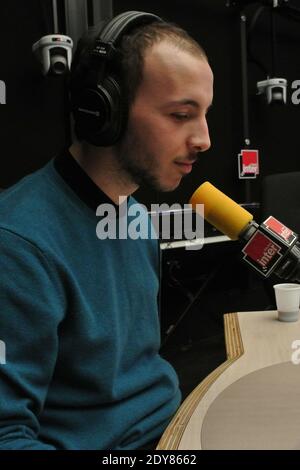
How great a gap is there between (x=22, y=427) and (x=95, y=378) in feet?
0.61

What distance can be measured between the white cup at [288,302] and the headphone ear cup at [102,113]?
0.60 m

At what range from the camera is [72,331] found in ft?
2.62

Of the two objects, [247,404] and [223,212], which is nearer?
[247,404]

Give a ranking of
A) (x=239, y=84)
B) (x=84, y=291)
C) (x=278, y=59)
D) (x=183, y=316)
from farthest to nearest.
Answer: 1. (x=278, y=59)
2. (x=239, y=84)
3. (x=183, y=316)
4. (x=84, y=291)

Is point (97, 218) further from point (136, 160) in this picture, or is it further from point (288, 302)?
point (288, 302)

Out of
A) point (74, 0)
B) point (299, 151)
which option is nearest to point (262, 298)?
point (299, 151)

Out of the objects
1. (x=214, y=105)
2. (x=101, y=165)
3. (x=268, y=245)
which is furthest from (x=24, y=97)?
(x=268, y=245)

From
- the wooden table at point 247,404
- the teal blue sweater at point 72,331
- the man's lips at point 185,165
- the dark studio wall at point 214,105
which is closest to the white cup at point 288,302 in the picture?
the wooden table at point 247,404

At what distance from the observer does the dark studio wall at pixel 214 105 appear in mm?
2371

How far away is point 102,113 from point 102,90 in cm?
4

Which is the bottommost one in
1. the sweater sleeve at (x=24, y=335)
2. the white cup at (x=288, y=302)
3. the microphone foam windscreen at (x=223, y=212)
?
the white cup at (x=288, y=302)

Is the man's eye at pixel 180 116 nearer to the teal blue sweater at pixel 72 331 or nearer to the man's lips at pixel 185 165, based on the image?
the man's lips at pixel 185 165

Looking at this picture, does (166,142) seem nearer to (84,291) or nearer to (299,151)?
(84,291)
